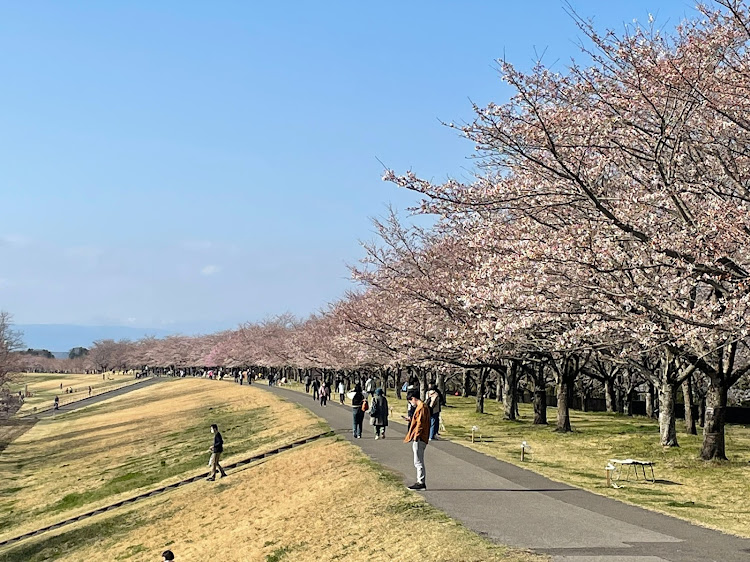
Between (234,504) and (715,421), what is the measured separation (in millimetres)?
12915

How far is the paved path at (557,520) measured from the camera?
9.66 m

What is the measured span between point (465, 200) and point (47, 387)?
132261 mm

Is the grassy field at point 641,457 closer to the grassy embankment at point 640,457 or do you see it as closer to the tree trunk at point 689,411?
the grassy embankment at point 640,457

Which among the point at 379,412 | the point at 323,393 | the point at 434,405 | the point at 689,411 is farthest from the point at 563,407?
the point at 323,393

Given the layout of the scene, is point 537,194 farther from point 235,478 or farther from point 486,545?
point 235,478

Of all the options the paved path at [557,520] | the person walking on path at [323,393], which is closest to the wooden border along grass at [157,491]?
the paved path at [557,520]

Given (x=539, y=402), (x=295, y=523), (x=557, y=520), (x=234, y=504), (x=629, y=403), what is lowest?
(x=234, y=504)

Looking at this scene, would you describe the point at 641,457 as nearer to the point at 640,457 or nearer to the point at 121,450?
the point at 640,457

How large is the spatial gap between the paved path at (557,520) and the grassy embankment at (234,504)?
0.61 metres

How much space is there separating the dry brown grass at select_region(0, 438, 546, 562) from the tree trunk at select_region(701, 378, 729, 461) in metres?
8.80

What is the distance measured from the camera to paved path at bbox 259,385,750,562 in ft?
31.7

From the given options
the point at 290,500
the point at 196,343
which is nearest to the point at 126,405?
the point at 290,500

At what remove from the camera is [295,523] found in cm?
1557

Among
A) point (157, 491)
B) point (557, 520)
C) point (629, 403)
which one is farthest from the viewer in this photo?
point (629, 403)
